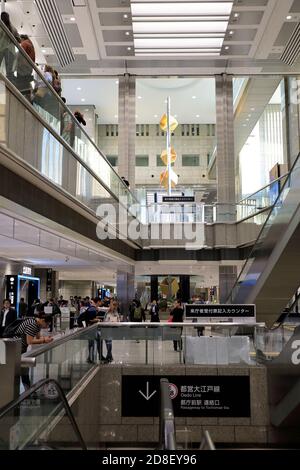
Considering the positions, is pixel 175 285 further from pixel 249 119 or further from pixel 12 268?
pixel 12 268

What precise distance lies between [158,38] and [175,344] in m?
15.7

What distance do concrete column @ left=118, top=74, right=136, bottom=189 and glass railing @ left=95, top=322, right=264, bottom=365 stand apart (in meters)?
15.5

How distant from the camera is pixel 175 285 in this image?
37.7 m

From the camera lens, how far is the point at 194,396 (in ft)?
34.3

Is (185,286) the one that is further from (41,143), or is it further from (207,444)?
(207,444)

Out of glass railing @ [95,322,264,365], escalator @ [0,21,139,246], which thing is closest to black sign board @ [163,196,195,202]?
escalator @ [0,21,139,246]

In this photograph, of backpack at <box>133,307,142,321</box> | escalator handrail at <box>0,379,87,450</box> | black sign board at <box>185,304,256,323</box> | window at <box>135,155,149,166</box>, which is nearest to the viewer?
escalator handrail at <box>0,379,87,450</box>

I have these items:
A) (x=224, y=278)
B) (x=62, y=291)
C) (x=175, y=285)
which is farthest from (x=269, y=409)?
(x=62, y=291)

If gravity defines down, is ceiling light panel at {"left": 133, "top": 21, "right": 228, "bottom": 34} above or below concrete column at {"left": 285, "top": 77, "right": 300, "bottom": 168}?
above

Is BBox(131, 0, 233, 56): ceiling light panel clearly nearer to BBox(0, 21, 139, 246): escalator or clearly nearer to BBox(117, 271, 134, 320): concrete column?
BBox(0, 21, 139, 246): escalator

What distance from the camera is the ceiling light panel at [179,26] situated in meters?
19.3

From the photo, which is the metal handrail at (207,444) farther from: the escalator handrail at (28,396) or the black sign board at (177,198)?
the black sign board at (177,198)

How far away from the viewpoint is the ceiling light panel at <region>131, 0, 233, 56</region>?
19281 millimetres

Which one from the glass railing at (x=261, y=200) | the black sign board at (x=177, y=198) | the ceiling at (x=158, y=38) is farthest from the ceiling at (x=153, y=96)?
the glass railing at (x=261, y=200)
